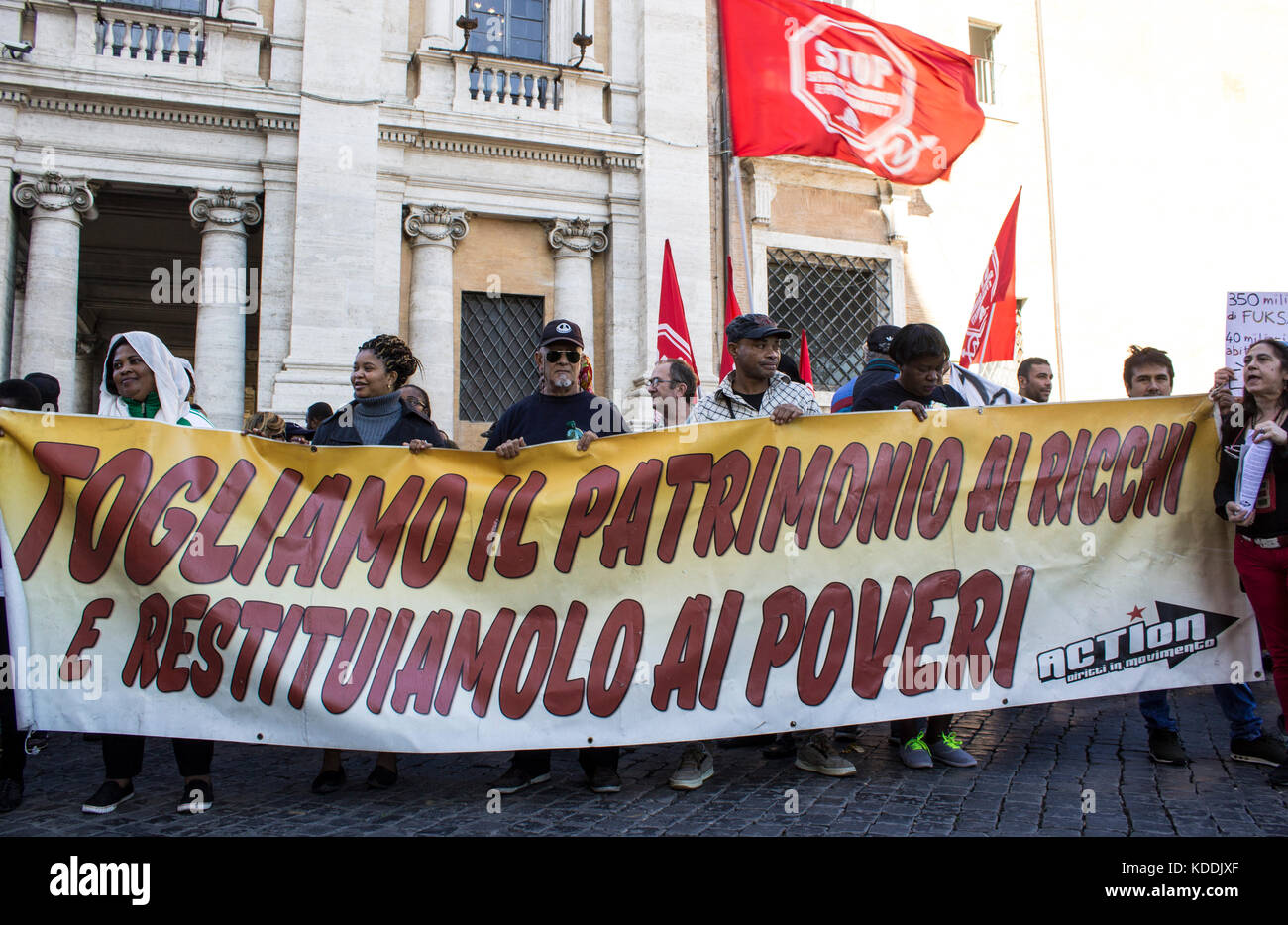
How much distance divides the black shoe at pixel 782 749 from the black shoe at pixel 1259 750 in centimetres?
215

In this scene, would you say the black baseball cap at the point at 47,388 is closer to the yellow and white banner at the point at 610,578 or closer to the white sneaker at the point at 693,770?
the yellow and white banner at the point at 610,578

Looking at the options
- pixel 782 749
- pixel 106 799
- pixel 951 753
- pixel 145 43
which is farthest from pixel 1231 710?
pixel 145 43

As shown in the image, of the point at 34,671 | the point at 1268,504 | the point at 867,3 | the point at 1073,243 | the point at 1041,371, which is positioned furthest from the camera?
the point at 1073,243

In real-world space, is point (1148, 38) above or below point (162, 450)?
above

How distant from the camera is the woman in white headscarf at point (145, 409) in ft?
13.8

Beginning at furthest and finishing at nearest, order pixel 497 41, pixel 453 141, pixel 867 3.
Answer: pixel 867 3
pixel 497 41
pixel 453 141

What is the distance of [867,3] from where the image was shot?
14.3 m

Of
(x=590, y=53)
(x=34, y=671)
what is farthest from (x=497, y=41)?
(x=34, y=671)

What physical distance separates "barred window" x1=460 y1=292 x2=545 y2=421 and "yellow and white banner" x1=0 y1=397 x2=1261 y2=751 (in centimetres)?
808

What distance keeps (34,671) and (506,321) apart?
9.13 meters

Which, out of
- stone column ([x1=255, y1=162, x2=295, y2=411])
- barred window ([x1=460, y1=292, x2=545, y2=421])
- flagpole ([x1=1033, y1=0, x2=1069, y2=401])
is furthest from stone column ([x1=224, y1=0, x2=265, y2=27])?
flagpole ([x1=1033, y1=0, x2=1069, y2=401])

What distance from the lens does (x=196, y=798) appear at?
4168 mm

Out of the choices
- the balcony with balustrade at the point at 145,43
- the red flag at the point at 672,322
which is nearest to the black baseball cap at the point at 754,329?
the red flag at the point at 672,322

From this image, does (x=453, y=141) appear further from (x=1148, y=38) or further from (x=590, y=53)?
(x=1148, y=38)
